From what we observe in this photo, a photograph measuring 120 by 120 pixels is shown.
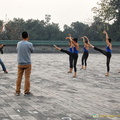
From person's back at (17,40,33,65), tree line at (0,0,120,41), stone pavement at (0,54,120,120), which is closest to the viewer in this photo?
stone pavement at (0,54,120,120)

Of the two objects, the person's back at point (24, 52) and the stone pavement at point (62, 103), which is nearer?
the stone pavement at point (62, 103)

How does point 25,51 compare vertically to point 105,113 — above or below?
above

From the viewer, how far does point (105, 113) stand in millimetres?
6996

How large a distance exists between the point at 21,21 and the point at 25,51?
246ft

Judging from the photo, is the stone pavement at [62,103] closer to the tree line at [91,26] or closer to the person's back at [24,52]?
the person's back at [24,52]

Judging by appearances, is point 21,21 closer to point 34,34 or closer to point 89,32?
point 34,34

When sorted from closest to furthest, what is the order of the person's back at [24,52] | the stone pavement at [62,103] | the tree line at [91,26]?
the stone pavement at [62,103]
the person's back at [24,52]
the tree line at [91,26]

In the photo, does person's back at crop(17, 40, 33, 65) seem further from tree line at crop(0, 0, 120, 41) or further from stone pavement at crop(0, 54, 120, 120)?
tree line at crop(0, 0, 120, 41)

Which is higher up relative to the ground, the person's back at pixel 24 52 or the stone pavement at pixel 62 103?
the person's back at pixel 24 52

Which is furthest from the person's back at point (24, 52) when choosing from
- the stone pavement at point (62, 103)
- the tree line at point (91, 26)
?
the tree line at point (91, 26)

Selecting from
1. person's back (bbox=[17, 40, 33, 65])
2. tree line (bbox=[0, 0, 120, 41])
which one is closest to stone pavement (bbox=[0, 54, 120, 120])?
person's back (bbox=[17, 40, 33, 65])

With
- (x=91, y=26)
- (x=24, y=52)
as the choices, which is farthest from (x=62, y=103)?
(x=91, y=26)

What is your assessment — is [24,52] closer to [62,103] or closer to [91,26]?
[62,103]

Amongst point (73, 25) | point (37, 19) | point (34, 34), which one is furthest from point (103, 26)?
point (73, 25)
